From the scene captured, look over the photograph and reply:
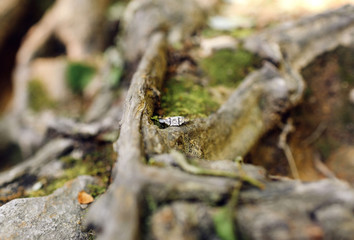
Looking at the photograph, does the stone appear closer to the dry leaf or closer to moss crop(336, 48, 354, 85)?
the dry leaf

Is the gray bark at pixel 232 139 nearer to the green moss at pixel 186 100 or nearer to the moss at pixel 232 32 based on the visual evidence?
the green moss at pixel 186 100

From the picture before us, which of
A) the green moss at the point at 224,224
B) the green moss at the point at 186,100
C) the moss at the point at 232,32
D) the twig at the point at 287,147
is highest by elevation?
the moss at the point at 232,32

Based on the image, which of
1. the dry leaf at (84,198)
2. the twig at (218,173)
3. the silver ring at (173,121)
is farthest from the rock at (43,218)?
the twig at (218,173)

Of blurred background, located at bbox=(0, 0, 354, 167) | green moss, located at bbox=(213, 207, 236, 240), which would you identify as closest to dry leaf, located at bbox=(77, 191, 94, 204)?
green moss, located at bbox=(213, 207, 236, 240)

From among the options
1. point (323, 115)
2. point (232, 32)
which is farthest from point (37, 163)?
point (323, 115)

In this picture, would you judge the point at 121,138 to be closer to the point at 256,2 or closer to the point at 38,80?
the point at 256,2

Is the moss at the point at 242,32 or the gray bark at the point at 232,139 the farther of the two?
the moss at the point at 242,32

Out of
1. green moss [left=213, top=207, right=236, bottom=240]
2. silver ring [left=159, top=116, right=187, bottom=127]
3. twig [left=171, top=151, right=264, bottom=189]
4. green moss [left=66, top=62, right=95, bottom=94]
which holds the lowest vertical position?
green moss [left=213, top=207, right=236, bottom=240]
